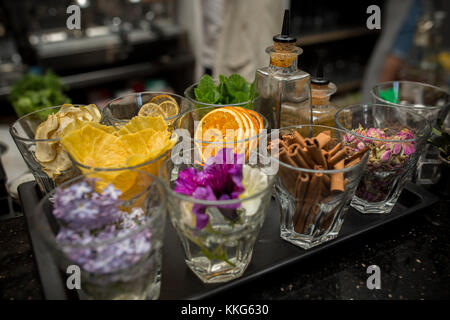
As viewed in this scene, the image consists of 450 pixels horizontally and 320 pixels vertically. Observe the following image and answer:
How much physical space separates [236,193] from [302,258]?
0.65ft

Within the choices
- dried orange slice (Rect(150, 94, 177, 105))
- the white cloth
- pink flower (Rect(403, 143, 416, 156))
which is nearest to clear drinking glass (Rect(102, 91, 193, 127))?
dried orange slice (Rect(150, 94, 177, 105))

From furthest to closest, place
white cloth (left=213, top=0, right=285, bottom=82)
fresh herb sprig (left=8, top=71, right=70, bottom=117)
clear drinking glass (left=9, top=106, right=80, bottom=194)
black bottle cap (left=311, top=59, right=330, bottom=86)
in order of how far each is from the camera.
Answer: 1. white cloth (left=213, top=0, right=285, bottom=82)
2. fresh herb sprig (left=8, top=71, right=70, bottom=117)
3. black bottle cap (left=311, top=59, right=330, bottom=86)
4. clear drinking glass (left=9, top=106, right=80, bottom=194)

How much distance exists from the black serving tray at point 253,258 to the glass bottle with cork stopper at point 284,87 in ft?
0.61

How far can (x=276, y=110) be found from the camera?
30.7 inches

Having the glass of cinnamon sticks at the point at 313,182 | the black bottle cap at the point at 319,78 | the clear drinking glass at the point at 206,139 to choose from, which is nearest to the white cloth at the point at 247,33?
the black bottle cap at the point at 319,78

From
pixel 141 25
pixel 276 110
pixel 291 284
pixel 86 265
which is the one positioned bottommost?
pixel 291 284

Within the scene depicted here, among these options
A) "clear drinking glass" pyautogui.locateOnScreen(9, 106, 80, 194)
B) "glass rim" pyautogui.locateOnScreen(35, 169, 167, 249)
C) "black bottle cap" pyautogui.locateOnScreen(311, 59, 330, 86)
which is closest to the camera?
"glass rim" pyautogui.locateOnScreen(35, 169, 167, 249)

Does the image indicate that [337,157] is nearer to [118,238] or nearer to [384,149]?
[384,149]

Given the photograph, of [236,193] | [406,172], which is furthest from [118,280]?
[406,172]

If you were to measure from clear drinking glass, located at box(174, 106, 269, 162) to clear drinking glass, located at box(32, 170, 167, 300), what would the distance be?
0.41 feet

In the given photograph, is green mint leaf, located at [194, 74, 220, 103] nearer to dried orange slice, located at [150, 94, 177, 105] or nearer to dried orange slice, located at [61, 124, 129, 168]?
dried orange slice, located at [150, 94, 177, 105]

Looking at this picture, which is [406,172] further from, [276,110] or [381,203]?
[276,110]

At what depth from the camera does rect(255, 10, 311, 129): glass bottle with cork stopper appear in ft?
2.44

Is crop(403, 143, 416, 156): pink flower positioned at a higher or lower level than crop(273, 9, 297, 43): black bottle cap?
lower
